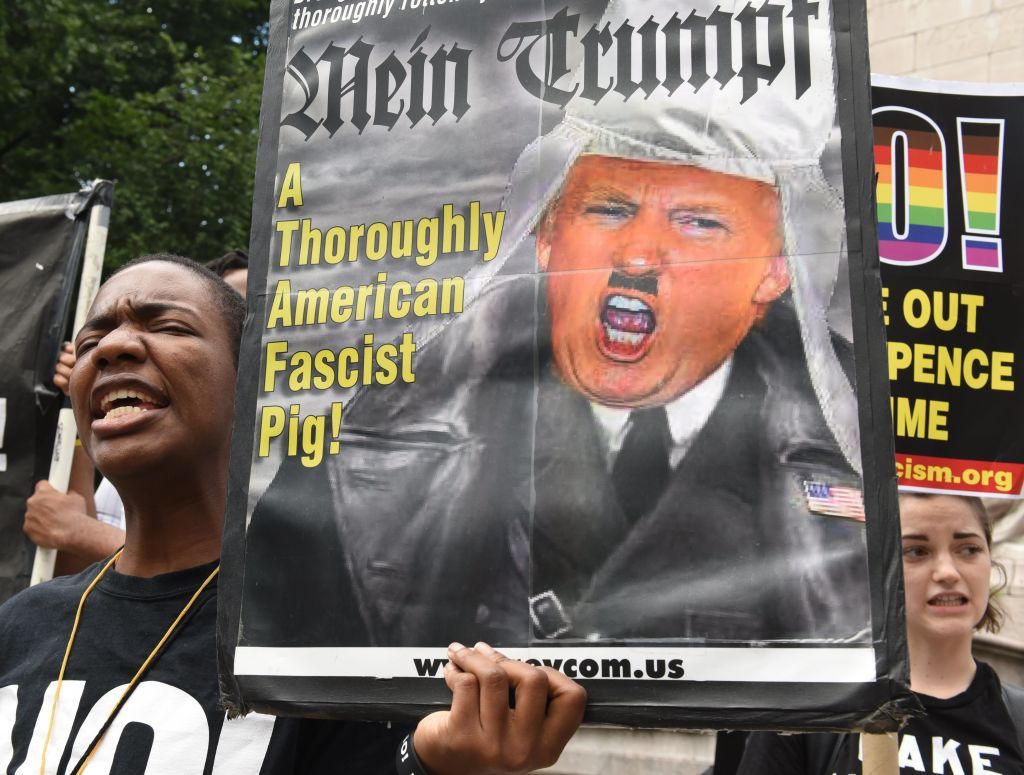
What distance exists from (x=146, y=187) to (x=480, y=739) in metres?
11.0

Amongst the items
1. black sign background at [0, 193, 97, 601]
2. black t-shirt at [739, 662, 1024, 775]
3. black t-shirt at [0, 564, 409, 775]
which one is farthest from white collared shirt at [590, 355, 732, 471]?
black sign background at [0, 193, 97, 601]

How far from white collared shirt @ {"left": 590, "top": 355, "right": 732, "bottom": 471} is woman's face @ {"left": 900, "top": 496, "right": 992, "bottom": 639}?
152 centimetres

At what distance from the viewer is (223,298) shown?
242cm

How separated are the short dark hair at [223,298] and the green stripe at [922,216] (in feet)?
5.47

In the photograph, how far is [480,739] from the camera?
5.32 ft

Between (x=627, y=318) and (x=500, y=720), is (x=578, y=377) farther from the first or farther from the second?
(x=500, y=720)

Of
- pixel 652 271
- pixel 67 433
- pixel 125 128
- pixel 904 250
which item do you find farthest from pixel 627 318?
pixel 125 128

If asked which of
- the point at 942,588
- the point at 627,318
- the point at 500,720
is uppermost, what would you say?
the point at 627,318

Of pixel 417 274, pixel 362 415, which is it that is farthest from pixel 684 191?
pixel 362 415

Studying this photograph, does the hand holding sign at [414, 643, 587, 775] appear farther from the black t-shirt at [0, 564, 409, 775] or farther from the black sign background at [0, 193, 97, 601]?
the black sign background at [0, 193, 97, 601]

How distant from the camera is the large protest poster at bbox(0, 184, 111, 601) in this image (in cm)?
418

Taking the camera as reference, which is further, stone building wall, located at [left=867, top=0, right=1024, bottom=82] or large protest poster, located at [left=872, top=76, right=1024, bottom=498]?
stone building wall, located at [left=867, top=0, right=1024, bottom=82]

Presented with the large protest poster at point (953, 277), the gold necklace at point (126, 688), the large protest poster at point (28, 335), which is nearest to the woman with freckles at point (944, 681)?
the large protest poster at point (953, 277)

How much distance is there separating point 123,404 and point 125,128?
405 inches
